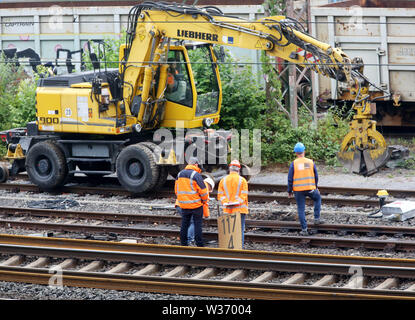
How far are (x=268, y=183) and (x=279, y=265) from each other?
6758mm

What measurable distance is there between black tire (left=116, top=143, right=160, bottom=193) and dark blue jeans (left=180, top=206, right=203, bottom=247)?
4129 millimetres

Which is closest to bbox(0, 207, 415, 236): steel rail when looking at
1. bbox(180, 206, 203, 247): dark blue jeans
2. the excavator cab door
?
bbox(180, 206, 203, 247): dark blue jeans

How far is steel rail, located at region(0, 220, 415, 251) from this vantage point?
1130cm

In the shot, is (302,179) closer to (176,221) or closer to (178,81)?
(176,221)

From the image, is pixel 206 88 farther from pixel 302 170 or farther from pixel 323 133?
pixel 302 170

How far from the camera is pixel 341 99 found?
20.0 meters

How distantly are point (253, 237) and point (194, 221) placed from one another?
1.19 metres

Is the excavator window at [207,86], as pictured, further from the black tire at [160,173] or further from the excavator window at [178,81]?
the black tire at [160,173]

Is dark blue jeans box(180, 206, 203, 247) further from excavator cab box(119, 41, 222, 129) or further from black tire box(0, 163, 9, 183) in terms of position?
black tire box(0, 163, 9, 183)

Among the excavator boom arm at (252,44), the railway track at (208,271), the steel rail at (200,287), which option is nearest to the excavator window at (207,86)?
the excavator boom arm at (252,44)

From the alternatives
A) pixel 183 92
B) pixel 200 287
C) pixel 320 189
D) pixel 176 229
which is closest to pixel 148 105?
pixel 183 92

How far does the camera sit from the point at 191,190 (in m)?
11.1
